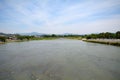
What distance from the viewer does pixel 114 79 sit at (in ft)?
22.6

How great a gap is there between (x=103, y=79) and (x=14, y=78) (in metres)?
5.43

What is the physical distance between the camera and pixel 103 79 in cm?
696

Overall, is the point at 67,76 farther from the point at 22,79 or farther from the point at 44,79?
the point at 22,79

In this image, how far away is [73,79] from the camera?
6992mm

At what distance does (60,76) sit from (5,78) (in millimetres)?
3426

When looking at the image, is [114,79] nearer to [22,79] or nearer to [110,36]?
[22,79]

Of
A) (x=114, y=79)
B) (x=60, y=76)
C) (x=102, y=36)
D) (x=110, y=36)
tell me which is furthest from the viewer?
(x=102, y=36)

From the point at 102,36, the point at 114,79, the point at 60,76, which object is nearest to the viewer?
the point at 114,79

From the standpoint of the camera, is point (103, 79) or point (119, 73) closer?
point (103, 79)

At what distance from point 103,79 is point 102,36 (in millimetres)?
44489

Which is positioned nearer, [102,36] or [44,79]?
[44,79]

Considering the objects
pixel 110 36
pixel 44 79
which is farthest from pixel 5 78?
pixel 110 36

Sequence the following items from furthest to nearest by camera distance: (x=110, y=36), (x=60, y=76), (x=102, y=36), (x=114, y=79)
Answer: (x=102, y=36) < (x=110, y=36) < (x=60, y=76) < (x=114, y=79)

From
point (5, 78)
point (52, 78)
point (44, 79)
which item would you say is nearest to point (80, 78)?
point (52, 78)
